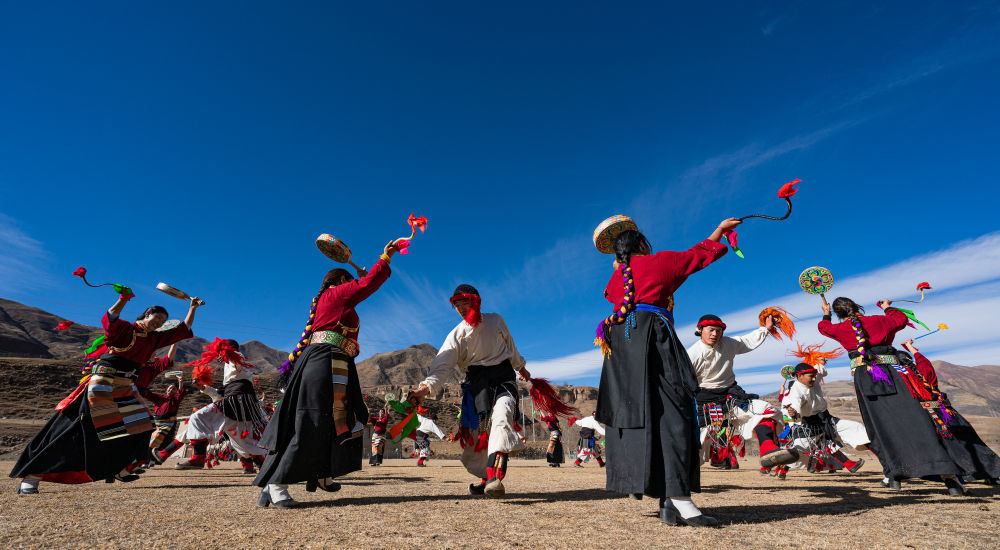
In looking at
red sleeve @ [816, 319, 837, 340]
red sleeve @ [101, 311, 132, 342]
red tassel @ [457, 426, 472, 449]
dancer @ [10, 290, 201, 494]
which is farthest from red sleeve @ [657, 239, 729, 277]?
red sleeve @ [101, 311, 132, 342]

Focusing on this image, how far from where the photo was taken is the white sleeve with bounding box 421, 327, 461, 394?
415 cm

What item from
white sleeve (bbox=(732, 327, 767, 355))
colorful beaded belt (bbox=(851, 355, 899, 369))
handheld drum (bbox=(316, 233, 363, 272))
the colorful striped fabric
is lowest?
the colorful striped fabric

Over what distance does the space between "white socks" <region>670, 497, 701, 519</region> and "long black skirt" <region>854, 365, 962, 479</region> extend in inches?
115

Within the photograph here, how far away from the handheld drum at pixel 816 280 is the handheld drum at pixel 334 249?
15.4ft

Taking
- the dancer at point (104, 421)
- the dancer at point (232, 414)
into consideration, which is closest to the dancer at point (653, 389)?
the dancer at point (104, 421)

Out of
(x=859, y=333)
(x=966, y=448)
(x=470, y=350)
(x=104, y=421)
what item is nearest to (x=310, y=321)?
(x=470, y=350)

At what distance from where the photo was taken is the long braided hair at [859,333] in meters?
4.57

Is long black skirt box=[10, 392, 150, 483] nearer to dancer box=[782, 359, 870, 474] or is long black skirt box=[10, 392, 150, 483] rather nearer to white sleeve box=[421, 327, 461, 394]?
white sleeve box=[421, 327, 461, 394]

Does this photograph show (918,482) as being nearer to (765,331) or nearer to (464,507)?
(765,331)

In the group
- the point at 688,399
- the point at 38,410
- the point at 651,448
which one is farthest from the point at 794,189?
the point at 38,410

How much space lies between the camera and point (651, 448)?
272 cm

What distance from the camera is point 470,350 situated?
4.26 meters

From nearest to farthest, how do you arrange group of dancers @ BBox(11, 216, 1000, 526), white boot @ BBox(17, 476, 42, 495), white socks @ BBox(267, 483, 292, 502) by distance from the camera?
group of dancers @ BBox(11, 216, 1000, 526) < white socks @ BBox(267, 483, 292, 502) < white boot @ BBox(17, 476, 42, 495)

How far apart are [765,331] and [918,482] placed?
266 centimetres
